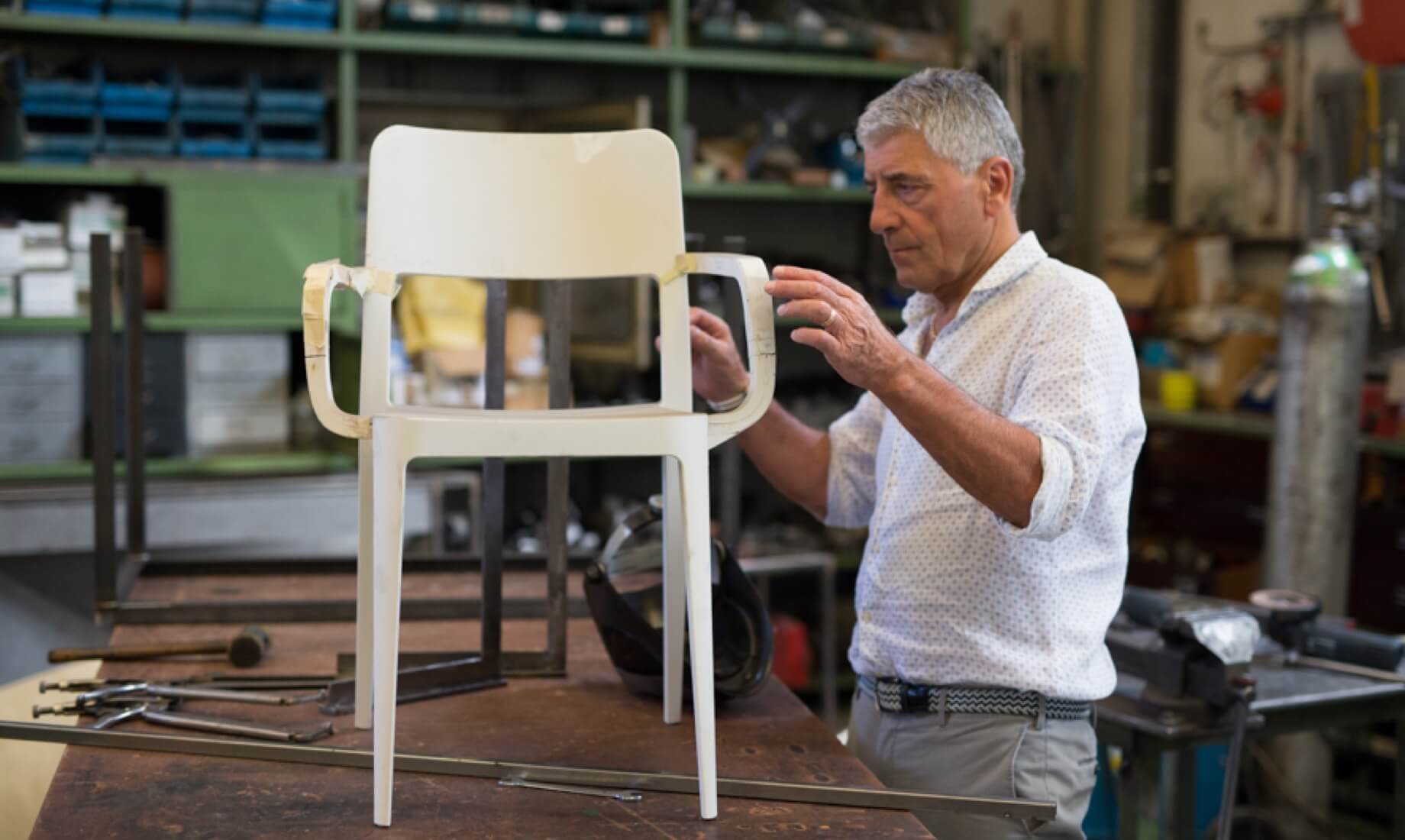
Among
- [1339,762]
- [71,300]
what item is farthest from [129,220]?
[1339,762]

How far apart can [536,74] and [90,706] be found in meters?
3.42

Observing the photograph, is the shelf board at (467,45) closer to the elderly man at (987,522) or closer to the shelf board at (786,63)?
the shelf board at (786,63)

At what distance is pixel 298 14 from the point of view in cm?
411

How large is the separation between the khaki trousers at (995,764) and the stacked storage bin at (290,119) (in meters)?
2.96

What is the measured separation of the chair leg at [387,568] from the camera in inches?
60.0

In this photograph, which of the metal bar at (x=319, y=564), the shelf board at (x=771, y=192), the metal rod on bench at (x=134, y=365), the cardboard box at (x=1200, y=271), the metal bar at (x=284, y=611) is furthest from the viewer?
the cardboard box at (x=1200, y=271)

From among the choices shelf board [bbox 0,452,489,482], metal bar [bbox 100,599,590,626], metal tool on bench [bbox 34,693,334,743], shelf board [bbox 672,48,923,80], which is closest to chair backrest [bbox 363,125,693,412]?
metal tool on bench [bbox 34,693,334,743]

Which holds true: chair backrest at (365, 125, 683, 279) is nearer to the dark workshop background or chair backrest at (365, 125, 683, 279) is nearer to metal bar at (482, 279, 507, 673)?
metal bar at (482, 279, 507, 673)

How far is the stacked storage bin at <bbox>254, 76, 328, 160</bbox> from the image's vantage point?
13.4ft

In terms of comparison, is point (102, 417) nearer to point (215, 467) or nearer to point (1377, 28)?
point (215, 467)

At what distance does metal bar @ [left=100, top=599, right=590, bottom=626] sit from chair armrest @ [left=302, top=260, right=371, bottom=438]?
880 millimetres

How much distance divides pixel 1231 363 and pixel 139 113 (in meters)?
3.39

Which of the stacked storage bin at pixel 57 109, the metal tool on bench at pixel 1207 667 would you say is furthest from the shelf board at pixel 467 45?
the metal tool on bench at pixel 1207 667

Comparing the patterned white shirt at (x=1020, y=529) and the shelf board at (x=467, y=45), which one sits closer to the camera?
the patterned white shirt at (x=1020, y=529)
